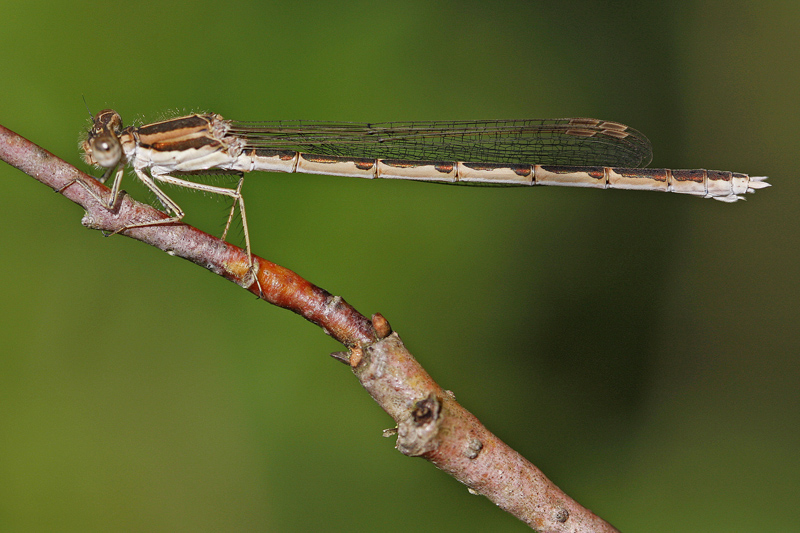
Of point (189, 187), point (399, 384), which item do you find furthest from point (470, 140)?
point (399, 384)

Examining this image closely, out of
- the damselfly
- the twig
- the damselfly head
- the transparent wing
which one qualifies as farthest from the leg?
the twig

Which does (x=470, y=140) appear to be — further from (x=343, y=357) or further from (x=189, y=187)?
(x=343, y=357)

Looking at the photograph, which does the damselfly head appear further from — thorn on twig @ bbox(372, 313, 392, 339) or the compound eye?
thorn on twig @ bbox(372, 313, 392, 339)

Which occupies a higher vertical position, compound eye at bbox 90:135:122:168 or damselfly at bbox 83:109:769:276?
damselfly at bbox 83:109:769:276

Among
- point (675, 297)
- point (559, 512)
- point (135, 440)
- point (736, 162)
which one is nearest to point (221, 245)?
point (559, 512)

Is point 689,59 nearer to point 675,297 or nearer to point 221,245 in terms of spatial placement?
point 675,297

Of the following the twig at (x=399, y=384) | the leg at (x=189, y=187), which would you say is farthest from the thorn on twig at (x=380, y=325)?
the leg at (x=189, y=187)

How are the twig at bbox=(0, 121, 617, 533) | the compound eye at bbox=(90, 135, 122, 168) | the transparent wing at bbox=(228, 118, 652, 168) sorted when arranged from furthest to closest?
1. the transparent wing at bbox=(228, 118, 652, 168)
2. the compound eye at bbox=(90, 135, 122, 168)
3. the twig at bbox=(0, 121, 617, 533)
